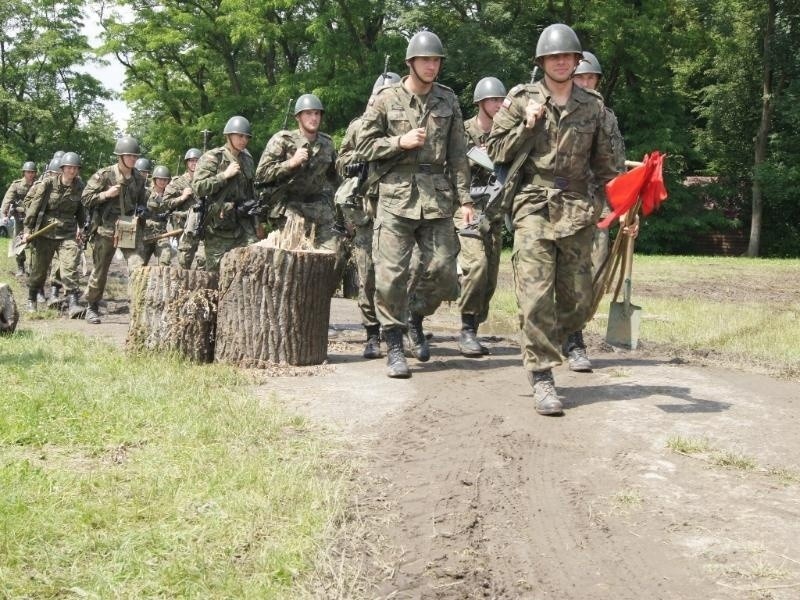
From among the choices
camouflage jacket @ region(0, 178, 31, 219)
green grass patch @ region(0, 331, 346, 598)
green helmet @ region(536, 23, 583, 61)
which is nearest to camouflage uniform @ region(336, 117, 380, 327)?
green grass patch @ region(0, 331, 346, 598)

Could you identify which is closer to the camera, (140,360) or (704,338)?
(140,360)

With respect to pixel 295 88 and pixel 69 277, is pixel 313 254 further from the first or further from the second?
pixel 295 88

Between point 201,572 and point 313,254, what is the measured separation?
4.74m

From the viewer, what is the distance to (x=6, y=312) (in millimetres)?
9836

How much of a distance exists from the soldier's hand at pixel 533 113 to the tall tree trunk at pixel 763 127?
1226 inches

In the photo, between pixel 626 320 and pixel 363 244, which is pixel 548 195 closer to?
pixel 626 320

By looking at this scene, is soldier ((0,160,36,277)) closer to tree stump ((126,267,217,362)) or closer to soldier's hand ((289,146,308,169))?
soldier's hand ((289,146,308,169))

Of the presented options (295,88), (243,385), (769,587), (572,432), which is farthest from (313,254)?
(295,88)

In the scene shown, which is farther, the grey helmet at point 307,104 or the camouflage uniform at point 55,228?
the camouflage uniform at point 55,228

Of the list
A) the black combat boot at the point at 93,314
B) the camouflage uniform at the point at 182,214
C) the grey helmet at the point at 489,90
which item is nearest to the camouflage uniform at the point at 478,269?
the grey helmet at the point at 489,90

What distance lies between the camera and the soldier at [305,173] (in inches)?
374

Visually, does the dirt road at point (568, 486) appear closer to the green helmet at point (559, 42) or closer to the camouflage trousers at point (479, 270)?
the camouflage trousers at point (479, 270)

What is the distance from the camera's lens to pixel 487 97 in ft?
29.5

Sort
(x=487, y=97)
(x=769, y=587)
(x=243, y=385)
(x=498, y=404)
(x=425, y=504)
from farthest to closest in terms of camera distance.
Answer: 1. (x=487, y=97)
2. (x=243, y=385)
3. (x=498, y=404)
4. (x=425, y=504)
5. (x=769, y=587)
